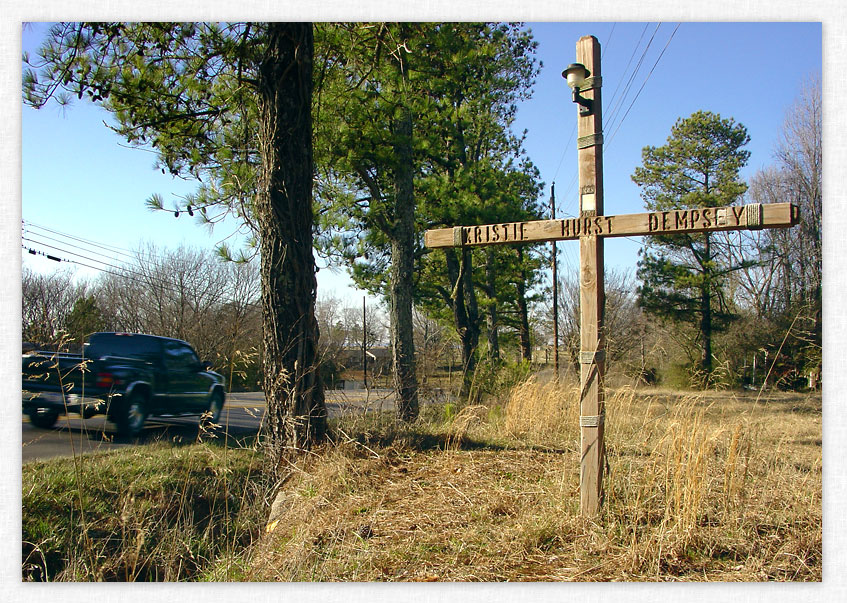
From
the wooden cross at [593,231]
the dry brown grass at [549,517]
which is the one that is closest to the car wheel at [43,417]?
the dry brown grass at [549,517]

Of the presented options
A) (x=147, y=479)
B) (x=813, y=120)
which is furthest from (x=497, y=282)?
(x=147, y=479)

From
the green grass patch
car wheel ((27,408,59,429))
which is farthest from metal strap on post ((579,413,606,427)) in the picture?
car wheel ((27,408,59,429))

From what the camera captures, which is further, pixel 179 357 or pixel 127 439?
pixel 179 357

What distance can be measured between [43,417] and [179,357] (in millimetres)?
2290

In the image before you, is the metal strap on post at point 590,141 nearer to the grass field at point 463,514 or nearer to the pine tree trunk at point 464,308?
the grass field at point 463,514

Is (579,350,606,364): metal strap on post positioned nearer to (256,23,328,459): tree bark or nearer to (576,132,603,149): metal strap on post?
(576,132,603,149): metal strap on post

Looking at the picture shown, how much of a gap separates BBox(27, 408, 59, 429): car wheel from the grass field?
2.63ft

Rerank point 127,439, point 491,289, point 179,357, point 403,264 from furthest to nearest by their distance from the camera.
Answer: point 491,289
point 403,264
point 179,357
point 127,439

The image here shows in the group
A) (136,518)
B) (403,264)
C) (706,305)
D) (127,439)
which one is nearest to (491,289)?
(706,305)

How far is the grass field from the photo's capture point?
116 inches

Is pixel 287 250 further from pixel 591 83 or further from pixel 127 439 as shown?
pixel 127 439

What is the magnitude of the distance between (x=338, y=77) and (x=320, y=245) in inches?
115

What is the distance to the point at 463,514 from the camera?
3.58 metres

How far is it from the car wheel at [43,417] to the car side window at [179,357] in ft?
6.28
